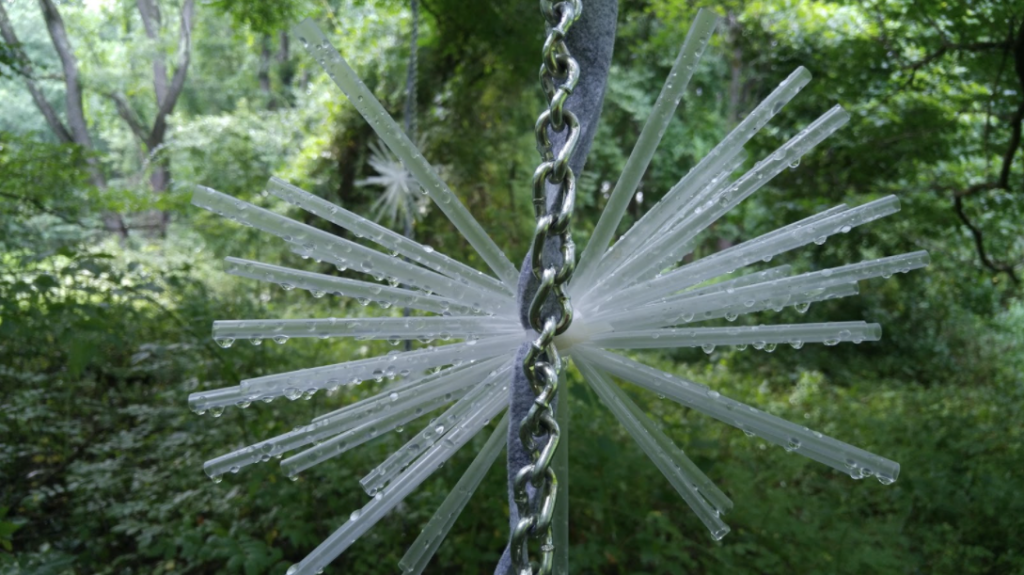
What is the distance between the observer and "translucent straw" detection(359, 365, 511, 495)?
1.53 feet

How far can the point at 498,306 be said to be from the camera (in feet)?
1.54

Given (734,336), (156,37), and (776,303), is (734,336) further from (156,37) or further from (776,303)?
(156,37)

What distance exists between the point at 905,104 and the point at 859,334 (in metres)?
3.18

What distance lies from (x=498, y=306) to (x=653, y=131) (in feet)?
0.58

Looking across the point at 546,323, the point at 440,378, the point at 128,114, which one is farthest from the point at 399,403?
the point at 128,114

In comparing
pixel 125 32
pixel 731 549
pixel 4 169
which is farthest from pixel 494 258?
pixel 125 32

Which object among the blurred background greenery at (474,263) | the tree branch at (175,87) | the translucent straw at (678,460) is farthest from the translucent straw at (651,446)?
the tree branch at (175,87)

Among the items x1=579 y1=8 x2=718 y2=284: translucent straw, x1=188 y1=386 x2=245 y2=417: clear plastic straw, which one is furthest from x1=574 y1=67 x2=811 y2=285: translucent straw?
x1=188 y1=386 x2=245 y2=417: clear plastic straw

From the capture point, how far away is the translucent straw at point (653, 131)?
464mm

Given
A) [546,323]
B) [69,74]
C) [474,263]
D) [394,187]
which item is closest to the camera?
[546,323]

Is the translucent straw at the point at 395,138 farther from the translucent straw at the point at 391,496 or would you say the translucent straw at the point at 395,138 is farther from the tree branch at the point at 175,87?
the tree branch at the point at 175,87

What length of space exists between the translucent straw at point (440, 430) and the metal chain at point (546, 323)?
0.39 ft

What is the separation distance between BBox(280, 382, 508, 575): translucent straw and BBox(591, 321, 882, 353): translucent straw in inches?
4.2

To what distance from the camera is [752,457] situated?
3.00 m
